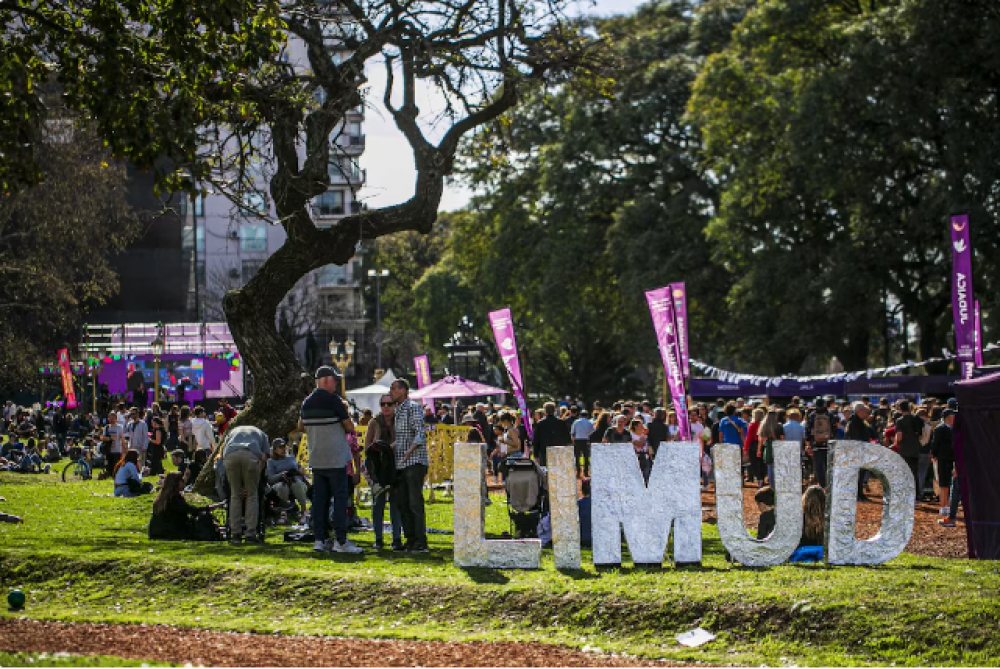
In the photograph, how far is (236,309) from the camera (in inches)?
746

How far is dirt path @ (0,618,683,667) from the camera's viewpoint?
325 inches

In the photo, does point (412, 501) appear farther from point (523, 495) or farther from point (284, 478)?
point (284, 478)

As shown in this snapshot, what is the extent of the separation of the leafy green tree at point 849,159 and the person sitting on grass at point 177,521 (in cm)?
2463

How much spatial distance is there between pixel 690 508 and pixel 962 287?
11242mm

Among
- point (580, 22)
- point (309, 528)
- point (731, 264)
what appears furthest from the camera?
point (731, 264)

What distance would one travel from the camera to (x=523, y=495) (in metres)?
14.2

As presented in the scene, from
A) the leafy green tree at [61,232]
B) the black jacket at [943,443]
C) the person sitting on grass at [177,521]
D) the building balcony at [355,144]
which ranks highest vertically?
the building balcony at [355,144]

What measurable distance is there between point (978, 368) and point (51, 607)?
16.2m

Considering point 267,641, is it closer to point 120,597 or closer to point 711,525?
point 120,597

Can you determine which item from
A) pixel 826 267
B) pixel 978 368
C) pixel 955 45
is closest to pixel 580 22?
pixel 978 368

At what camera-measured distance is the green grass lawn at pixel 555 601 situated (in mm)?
8938

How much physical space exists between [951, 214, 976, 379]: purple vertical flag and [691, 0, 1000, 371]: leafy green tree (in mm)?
12727

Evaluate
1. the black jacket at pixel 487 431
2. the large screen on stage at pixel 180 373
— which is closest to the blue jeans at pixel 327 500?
the black jacket at pixel 487 431

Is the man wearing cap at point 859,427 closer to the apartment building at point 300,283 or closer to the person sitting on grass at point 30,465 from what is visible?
the person sitting on grass at point 30,465
